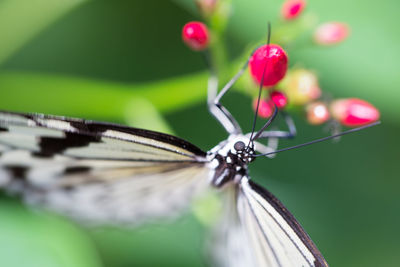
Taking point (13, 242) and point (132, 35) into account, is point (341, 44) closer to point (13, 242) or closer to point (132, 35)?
point (132, 35)

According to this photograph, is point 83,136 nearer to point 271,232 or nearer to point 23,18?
point 271,232

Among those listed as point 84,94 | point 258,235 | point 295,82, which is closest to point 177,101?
point 84,94

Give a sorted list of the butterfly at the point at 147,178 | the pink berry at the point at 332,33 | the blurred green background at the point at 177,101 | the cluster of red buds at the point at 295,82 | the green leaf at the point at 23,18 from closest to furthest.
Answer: the butterfly at the point at 147,178 → the cluster of red buds at the point at 295,82 → the pink berry at the point at 332,33 → the blurred green background at the point at 177,101 → the green leaf at the point at 23,18

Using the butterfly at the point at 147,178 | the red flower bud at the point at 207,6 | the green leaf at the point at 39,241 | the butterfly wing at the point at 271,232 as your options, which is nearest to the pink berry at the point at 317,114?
the butterfly at the point at 147,178

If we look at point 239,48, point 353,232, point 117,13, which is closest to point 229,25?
point 239,48

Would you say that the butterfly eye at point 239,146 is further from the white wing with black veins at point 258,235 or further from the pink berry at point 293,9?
the pink berry at point 293,9
